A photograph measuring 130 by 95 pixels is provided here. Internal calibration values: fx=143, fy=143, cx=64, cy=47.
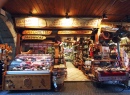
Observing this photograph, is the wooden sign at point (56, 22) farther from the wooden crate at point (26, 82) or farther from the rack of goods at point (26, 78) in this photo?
the wooden crate at point (26, 82)

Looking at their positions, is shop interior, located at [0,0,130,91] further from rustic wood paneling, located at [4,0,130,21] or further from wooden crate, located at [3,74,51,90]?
rustic wood paneling, located at [4,0,130,21]

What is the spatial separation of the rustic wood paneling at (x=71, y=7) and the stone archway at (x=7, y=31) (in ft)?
1.14

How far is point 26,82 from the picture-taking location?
15.1ft

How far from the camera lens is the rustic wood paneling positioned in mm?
4215

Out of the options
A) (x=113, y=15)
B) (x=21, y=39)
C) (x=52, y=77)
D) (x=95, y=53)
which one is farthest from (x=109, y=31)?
(x=21, y=39)

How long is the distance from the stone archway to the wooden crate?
5.21 feet

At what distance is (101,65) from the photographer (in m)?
5.94

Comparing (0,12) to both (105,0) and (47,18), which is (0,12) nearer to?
(47,18)

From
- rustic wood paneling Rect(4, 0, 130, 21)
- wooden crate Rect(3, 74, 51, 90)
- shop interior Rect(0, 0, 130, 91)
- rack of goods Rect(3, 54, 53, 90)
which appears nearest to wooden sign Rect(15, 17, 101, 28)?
shop interior Rect(0, 0, 130, 91)

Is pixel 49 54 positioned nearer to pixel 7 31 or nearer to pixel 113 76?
pixel 7 31

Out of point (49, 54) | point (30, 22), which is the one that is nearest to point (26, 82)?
point (49, 54)

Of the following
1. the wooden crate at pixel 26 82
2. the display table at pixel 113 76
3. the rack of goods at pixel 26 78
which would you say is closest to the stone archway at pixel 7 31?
the rack of goods at pixel 26 78

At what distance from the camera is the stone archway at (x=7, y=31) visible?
5011 millimetres

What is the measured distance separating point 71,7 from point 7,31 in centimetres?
261
